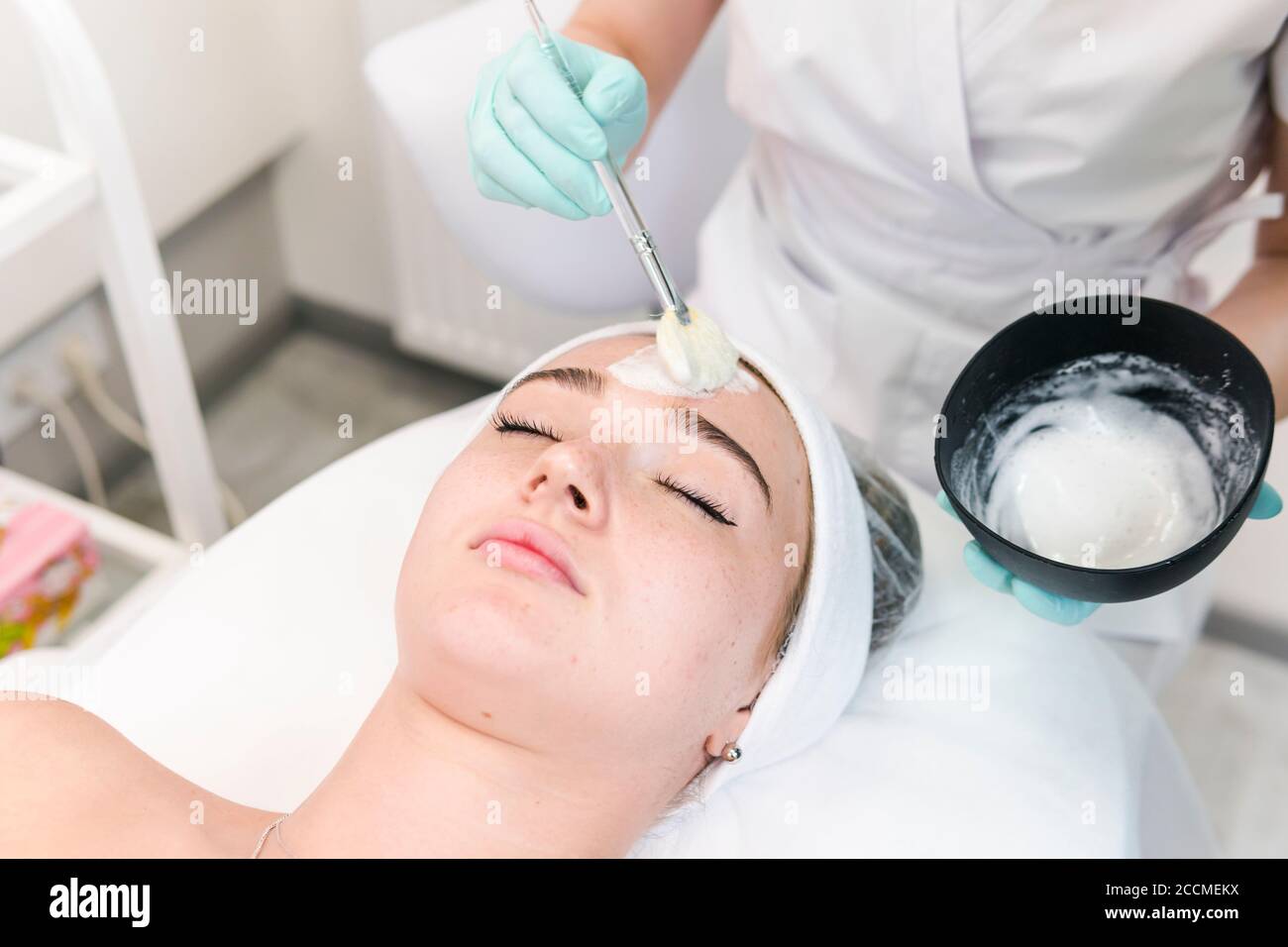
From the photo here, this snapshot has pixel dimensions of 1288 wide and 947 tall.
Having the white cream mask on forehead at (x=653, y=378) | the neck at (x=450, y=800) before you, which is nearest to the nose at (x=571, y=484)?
the white cream mask on forehead at (x=653, y=378)

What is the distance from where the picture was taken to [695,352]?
1.04 meters

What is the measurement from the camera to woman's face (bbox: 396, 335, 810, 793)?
92 centimetres

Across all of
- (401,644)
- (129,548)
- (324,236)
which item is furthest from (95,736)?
(324,236)

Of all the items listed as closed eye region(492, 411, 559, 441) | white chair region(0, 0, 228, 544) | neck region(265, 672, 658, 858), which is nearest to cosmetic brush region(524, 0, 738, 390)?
closed eye region(492, 411, 559, 441)

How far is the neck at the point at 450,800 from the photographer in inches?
38.3

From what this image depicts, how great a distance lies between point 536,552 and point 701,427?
0.65ft

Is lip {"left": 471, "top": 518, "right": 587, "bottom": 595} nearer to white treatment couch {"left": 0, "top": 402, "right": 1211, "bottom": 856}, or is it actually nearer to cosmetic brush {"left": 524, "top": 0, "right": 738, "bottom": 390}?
cosmetic brush {"left": 524, "top": 0, "right": 738, "bottom": 390}

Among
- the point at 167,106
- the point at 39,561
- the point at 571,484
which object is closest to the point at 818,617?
the point at 571,484

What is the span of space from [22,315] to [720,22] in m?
1.09

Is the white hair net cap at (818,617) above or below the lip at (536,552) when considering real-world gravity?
below

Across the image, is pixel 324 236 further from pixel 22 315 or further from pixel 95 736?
pixel 95 736

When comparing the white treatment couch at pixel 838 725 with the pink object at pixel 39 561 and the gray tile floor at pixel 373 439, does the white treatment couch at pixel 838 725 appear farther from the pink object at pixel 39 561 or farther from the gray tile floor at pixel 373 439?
the gray tile floor at pixel 373 439

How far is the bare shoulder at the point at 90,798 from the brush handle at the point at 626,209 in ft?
1.98

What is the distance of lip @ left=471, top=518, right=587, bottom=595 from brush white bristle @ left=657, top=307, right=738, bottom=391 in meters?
0.20
